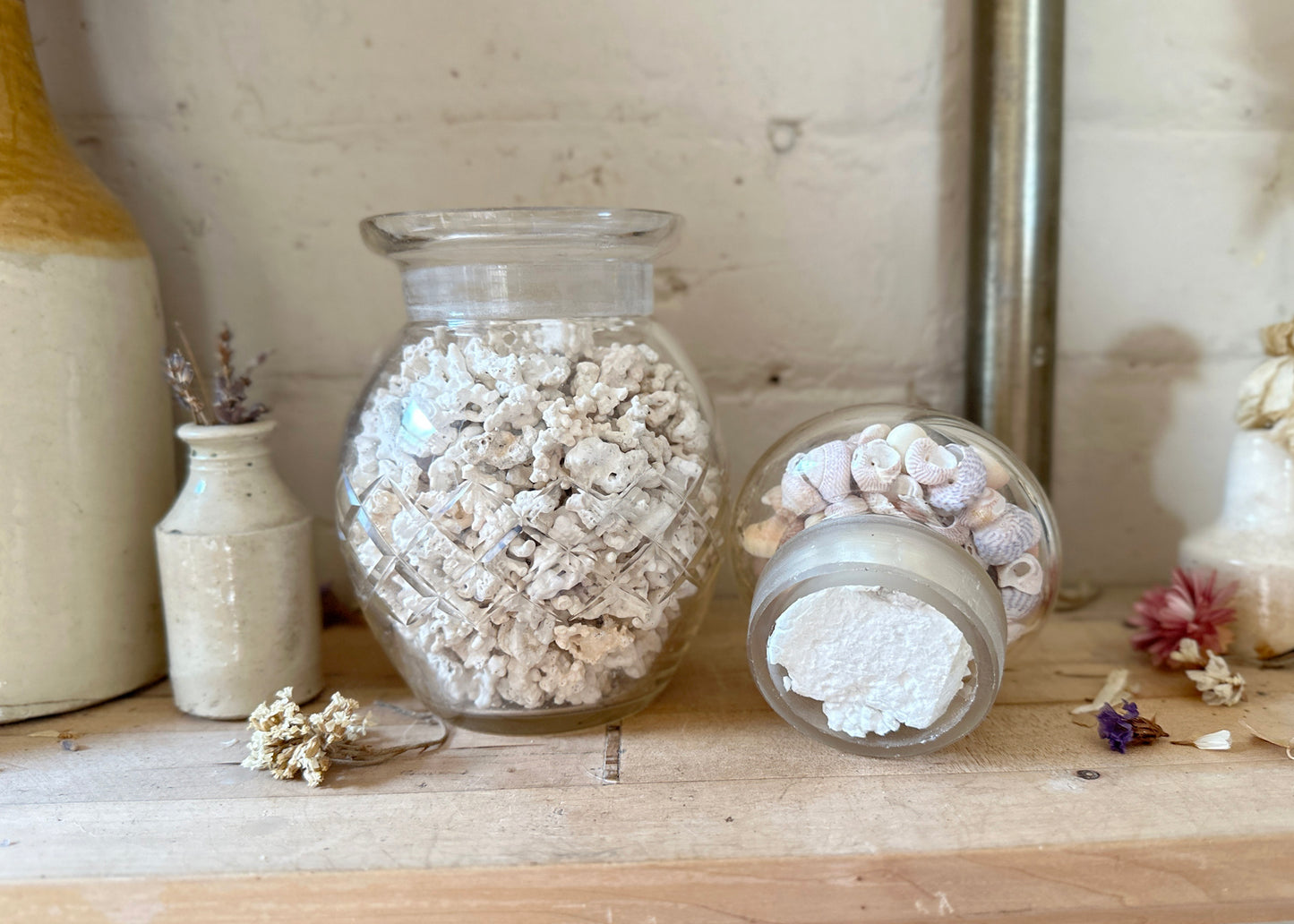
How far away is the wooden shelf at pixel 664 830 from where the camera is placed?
42cm

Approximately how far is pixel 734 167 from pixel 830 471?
33 cm

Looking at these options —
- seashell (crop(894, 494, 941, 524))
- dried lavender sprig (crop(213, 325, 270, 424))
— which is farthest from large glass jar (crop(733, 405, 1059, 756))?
dried lavender sprig (crop(213, 325, 270, 424))

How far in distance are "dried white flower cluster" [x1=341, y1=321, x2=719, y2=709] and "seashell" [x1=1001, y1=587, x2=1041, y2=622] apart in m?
0.19

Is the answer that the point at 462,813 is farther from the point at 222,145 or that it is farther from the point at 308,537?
the point at 222,145

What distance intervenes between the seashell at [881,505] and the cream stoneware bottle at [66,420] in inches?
19.0

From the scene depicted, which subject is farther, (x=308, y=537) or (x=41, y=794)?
(x=308, y=537)

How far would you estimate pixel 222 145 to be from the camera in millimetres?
732

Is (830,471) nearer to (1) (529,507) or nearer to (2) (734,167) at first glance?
(1) (529,507)

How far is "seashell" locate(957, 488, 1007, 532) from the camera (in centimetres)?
54

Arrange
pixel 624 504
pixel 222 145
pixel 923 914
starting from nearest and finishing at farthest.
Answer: pixel 923 914
pixel 624 504
pixel 222 145

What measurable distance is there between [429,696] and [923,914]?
31 cm

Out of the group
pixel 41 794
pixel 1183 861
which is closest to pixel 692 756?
pixel 1183 861

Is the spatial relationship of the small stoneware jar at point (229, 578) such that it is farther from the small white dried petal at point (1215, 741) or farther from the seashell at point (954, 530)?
the small white dried petal at point (1215, 741)

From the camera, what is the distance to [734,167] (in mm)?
754
